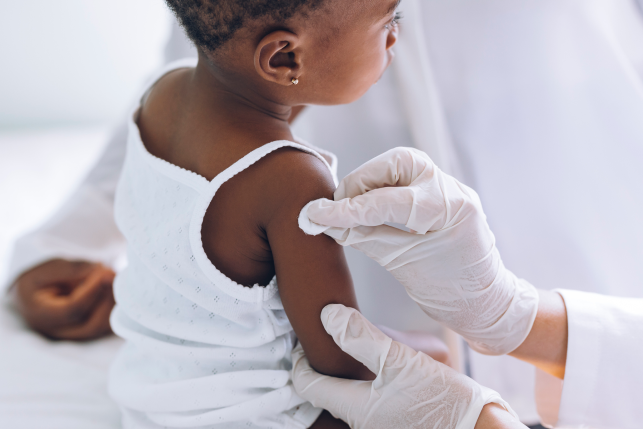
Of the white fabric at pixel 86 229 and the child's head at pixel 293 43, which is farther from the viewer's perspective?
→ the white fabric at pixel 86 229

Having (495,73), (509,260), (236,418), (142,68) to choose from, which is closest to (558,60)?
(495,73)

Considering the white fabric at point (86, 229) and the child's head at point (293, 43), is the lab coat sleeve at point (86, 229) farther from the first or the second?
the child's head at point (293, 43)

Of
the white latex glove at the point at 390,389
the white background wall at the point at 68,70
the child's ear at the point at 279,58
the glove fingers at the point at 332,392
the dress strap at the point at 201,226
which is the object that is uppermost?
the child's ear at the point at 279,58

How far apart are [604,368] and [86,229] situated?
43.7 inches

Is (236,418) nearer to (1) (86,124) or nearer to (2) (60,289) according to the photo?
(2) (60,289)

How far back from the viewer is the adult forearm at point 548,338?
73cm

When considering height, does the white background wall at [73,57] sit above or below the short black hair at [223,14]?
below

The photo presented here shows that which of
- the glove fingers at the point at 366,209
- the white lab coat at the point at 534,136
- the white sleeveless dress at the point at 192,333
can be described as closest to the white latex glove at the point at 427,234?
the glove fingers at the point at 366,209

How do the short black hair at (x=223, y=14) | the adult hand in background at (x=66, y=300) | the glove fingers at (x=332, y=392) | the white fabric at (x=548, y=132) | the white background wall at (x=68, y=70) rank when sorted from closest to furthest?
the short black hair at (x=223, y=14) → the glove fingers at (x=332, y=392) → the white fabric at (x=548, y=132) → the adult hand in background at (x=66, y=300) → the white background wall at (x=68, y=70)

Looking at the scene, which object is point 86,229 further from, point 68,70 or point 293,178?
point 68,70

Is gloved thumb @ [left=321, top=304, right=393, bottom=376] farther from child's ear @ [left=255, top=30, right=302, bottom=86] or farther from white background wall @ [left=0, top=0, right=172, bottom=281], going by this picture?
white background wall @ [left=0, top=0, right=172, bottom=281]

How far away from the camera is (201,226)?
616mm

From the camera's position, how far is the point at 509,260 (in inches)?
37.7

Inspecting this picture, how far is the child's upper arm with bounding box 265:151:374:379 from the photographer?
0.58 metres
